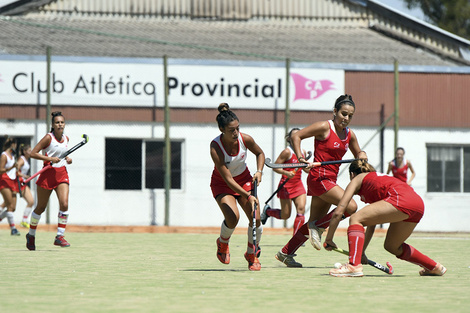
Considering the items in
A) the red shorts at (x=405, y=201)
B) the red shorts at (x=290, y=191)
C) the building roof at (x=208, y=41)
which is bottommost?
the red shorts at (x=290, y=191)

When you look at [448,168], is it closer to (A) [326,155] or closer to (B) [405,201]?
(A) [326,155]

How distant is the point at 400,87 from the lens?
2056 cm

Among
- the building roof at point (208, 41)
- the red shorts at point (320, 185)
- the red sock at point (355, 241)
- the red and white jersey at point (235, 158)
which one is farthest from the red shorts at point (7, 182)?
the red sock at point (355, 241)

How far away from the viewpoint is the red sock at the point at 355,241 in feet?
27.2

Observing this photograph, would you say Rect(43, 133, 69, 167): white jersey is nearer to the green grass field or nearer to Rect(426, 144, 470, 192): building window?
the green grass field

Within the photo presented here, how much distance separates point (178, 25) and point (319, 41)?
4789mm

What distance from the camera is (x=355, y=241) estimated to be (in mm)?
8305

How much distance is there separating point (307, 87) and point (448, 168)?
13.0 ft

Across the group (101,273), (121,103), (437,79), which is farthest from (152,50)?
(101,273)

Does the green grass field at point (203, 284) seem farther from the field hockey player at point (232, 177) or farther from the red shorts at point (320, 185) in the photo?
the red shorts at point (320, 185)

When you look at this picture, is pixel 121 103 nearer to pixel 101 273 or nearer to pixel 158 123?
pixel 158 123

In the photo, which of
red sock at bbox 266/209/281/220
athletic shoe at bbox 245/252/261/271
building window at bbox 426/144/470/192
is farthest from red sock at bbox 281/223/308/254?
building window at bbox 426/144/470/192

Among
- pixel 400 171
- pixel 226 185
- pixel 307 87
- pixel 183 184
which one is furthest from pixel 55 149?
pixel 307 87

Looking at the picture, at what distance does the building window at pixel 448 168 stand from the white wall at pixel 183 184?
0.79ft
